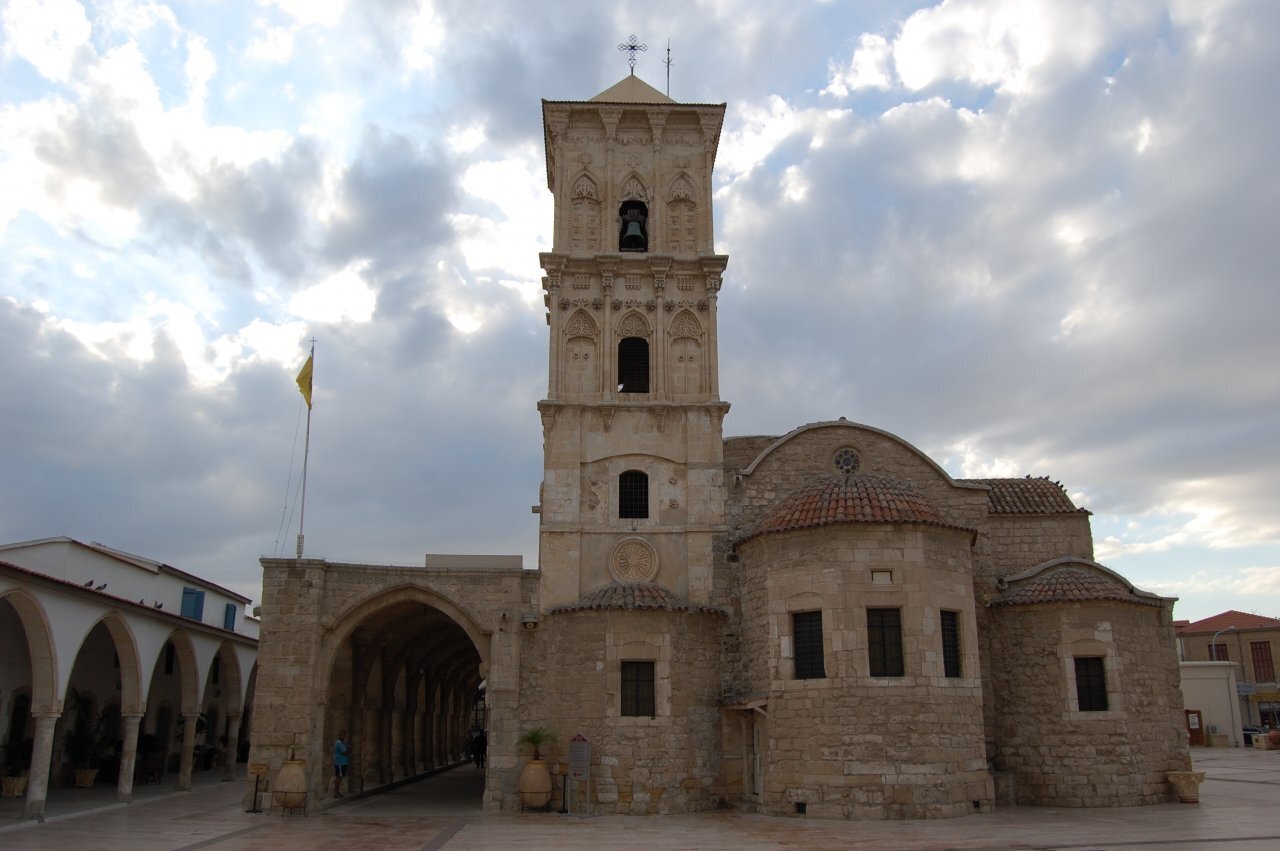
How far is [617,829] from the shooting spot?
53.5 ft

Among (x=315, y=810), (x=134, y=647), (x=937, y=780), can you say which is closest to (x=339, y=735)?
(x=315, y=810)

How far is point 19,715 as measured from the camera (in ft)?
76.6

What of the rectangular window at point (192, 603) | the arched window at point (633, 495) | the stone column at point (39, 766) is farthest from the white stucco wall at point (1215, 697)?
the stone column at point (39, 766)

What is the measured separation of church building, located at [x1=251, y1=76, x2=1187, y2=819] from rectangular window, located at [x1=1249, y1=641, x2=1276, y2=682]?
37.2 metres

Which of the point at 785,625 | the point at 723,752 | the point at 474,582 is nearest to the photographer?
the point at 785,625

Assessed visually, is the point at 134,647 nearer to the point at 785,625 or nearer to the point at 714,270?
the point at 785,625

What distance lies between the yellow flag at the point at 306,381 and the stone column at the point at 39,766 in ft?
30.9

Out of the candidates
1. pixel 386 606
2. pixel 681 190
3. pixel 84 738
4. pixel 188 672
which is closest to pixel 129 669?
pixel 188 672

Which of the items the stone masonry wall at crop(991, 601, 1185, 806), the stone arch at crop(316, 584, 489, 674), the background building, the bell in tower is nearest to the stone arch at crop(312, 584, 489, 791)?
the stone arch at crop(316, 584, 489, 674)

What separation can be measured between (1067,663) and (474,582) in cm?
1282

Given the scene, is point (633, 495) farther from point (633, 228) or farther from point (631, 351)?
point (633, 228)

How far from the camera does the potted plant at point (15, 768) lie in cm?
2142

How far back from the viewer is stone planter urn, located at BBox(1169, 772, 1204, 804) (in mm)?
18672

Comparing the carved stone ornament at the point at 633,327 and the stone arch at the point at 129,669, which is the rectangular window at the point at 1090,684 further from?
the stone arch at the point at 129,669
